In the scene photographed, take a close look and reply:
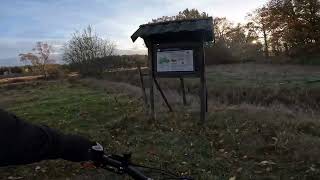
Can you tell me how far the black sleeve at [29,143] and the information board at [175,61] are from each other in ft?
32.9

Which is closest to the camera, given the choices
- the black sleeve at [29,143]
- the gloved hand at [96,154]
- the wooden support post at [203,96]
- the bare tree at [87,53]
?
the black sleeve at [29,143]

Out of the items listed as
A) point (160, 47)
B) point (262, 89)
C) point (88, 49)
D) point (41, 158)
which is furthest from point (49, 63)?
point (41, 158)

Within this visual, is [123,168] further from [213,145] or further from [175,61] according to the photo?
[175,61]

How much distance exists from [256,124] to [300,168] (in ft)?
10.6

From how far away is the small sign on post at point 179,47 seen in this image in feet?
40.3

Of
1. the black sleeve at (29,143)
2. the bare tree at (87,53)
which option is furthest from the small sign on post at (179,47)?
the bare tree at (87,53)

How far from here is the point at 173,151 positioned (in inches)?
368

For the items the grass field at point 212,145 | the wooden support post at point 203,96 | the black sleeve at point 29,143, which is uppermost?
the black sleeve at point 29,143

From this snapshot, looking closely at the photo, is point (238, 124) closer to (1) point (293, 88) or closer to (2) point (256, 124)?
→ (2) point (256, 124)

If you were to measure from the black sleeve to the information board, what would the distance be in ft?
32.9

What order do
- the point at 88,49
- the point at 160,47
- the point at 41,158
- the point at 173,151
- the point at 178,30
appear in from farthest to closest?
1. the point at 88,49
2. the point at 160,47
3. the point at 178,30
4. the point at 173,151
5. the point at 41,158

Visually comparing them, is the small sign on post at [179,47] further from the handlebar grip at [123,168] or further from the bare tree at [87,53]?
the bare tree at [87,53]

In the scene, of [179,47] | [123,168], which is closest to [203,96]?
[179,47]

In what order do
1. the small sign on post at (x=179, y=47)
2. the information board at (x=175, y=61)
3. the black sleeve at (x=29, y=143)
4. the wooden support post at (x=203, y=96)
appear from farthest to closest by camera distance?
the information board at (x=175, y=61) < the small sign on post at (x=179, y=47) < the wooden support post at (x=203, y=96) < the black sleeve at (x=29, y=143)
